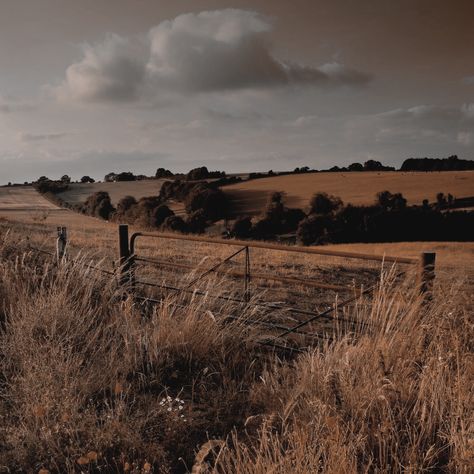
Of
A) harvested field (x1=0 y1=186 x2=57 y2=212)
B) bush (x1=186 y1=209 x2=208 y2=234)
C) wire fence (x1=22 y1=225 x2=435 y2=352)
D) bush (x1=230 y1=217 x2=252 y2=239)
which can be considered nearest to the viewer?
wire fence (x1=22 y1=225 x2=435 y2=352)

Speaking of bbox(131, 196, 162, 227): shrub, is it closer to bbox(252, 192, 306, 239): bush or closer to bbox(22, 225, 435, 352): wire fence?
bbox(252, 192, 306, 239): bush

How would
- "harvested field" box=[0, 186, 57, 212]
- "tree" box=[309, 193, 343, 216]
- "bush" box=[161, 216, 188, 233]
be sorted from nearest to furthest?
1. "bush" box=[161, 216, 188, 233]
2. "tree" box=[309, 193, 343, 216]
3. "harvested field" box=[0, 186, 57, 212]

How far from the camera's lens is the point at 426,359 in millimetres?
3496

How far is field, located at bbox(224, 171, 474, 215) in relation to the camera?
62.2m

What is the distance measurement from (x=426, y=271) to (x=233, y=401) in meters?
2.21

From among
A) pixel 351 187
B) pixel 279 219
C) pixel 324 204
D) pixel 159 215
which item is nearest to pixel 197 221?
pixel 159 215

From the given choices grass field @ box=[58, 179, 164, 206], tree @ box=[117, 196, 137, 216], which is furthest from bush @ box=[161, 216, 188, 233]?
grass field @ box=[58, 179, 164, 206]

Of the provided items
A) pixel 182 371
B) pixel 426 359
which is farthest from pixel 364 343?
pixel 182 371

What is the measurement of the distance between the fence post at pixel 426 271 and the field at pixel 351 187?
55.1m

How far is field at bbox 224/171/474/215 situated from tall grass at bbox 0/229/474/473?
2175 inches

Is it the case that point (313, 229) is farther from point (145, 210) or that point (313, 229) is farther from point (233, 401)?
point (233, 401)

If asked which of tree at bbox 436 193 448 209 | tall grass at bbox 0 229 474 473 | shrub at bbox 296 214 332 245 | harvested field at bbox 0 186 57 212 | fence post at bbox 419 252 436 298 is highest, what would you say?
harvested field at bbox 0 186 57 212

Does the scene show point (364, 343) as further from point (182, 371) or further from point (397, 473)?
point (182, 371)

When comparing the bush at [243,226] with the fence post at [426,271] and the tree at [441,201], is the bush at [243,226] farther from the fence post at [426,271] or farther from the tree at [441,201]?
the fence post at [426,271]
